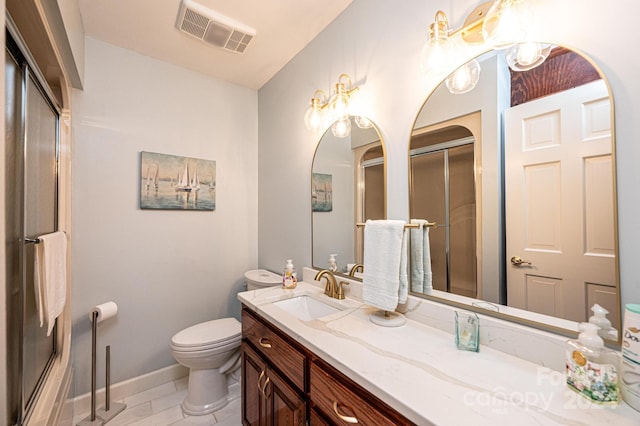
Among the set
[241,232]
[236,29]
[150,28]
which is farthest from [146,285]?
[236,29]

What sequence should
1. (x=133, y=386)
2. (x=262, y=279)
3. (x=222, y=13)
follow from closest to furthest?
(x=222, y=13) → (x=133, y=386) → (x=262, y=279)

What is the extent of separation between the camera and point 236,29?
1.76 metres

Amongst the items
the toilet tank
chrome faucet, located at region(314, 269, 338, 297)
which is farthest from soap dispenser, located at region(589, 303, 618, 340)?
the toilet tank

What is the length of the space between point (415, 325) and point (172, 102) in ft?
7.70

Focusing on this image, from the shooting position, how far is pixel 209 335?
Result: 1.84m

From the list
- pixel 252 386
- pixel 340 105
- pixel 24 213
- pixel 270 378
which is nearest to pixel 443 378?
pixel 270 378

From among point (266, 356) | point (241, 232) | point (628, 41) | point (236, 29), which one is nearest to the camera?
point (628, 41)

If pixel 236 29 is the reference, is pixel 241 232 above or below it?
below

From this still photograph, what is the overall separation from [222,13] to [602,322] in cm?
223

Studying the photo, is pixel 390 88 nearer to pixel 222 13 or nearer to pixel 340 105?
pixel 340 105

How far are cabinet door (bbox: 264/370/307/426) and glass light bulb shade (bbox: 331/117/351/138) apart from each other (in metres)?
1.33

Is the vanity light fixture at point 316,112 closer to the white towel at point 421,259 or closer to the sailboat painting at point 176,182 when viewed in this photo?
the white towel at point 421,259

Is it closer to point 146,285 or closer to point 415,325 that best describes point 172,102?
point 146,285

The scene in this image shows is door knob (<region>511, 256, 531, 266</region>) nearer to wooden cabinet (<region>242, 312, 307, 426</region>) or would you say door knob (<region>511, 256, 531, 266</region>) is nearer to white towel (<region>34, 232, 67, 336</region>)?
wooden cabinet (<region>242, 312, 307, 426</region>)
